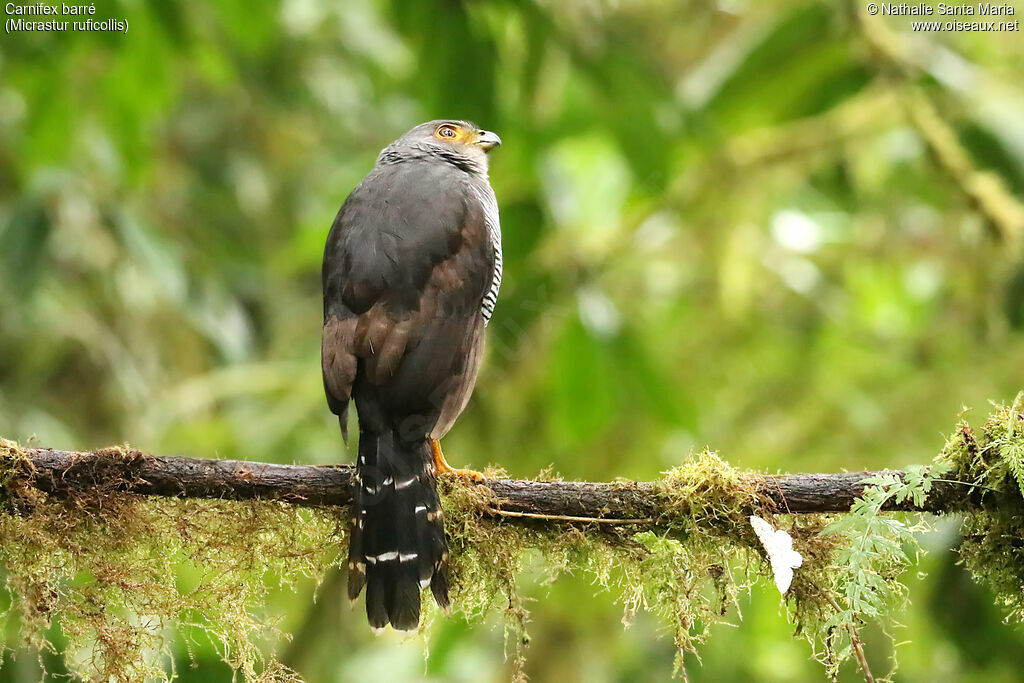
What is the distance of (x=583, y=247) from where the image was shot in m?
5.09

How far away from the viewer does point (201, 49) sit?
199 inches

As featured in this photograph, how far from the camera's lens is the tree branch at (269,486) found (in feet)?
8.92

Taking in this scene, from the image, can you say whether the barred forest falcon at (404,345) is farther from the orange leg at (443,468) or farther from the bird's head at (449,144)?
the bird's head at (449,144)

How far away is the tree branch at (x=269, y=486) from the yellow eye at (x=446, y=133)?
83.6 inches

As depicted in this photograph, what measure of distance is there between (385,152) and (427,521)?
2009mm

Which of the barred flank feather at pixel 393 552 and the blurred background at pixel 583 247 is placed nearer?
the barred flank feather at pixel 393 552

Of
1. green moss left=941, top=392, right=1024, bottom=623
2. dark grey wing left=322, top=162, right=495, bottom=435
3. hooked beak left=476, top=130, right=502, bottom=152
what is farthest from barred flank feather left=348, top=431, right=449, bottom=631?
hooked beak left=476, top=130, right=502, bottom=152

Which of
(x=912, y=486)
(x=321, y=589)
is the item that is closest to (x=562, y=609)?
(x=321, y=589)

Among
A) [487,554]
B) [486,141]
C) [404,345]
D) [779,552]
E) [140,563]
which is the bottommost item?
[779,552]

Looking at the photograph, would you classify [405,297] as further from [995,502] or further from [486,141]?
[995,502]

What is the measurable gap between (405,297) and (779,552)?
143 centimetres

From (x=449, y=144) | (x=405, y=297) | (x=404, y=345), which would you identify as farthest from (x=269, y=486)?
(x=449, y=144)

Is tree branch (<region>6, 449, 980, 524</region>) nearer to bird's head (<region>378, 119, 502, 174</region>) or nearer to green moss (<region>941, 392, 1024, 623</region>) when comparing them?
green moss (<region>941, 392, 1024, 623</region>)

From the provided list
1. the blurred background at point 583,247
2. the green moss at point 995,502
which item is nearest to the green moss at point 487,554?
the green moss at point 995,502
